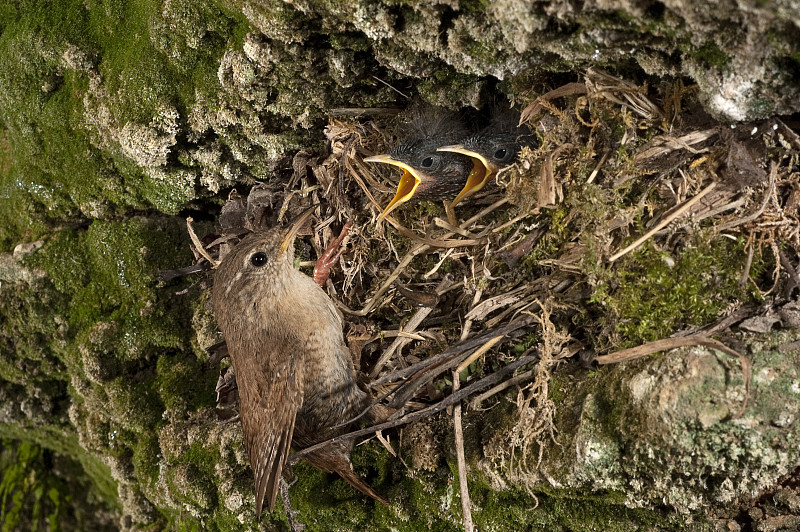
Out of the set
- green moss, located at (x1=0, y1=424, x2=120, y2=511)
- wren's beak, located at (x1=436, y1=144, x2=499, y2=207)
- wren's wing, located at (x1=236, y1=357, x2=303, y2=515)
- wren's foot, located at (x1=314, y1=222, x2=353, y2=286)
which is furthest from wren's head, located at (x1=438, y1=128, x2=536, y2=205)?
green moss, located at (x1=0, y1=424, x2=120, y2=511)

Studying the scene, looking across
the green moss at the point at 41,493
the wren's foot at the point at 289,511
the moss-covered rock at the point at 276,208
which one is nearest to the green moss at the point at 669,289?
the moss-covered rock at the point at 276,208

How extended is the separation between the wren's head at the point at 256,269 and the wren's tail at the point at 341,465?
2.89 feet

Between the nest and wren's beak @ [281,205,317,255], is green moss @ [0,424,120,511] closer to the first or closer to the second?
wren's beak @ [281,205,317,255]

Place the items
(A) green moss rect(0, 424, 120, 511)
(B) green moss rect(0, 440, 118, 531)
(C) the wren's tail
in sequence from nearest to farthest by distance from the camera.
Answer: (C) the wren's tail
(A) green moss rect(0, 424, 120, 511)
(B) green moss rect(0, 440, 118, 531)

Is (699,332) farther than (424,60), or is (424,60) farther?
(424,60)

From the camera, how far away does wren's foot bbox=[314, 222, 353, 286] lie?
358 centimetres

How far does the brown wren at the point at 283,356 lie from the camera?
3.23 m

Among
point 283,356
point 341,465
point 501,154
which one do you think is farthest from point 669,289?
point 283,356

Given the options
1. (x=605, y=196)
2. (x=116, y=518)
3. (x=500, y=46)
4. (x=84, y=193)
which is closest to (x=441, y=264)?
(x=605, y=196)

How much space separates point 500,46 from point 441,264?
120cm

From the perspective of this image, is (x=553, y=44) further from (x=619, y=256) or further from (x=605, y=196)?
(x=619, y=256)

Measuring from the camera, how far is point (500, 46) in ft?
7.68

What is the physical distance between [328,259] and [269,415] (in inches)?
35.9

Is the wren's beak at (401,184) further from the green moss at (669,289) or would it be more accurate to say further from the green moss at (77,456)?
the green moss at (77,456)
